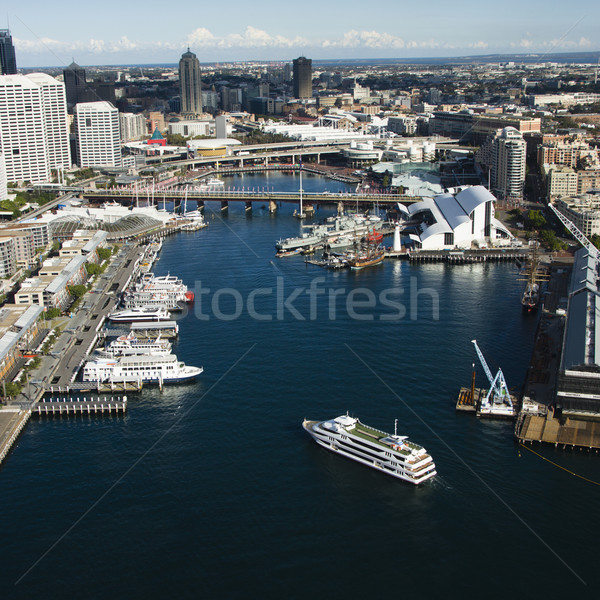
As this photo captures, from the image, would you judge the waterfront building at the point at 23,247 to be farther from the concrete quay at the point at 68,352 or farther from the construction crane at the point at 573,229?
the construction crane at the point at 573,229

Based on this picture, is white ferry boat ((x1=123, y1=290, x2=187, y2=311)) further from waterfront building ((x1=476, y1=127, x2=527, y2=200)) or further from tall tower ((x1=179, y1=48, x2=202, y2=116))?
tall tower ((x1=179, y1=48, x2=202, y2=116))

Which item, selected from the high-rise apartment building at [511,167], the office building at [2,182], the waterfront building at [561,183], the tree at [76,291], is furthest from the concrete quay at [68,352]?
the high-rise apartment building at [511,167]

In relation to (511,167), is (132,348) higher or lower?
lower

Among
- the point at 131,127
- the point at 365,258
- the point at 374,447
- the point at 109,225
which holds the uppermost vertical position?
the point at 131,127

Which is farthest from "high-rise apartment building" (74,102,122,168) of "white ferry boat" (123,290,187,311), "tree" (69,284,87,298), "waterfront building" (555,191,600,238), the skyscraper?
"white ferry boat" (123,290,187,311)

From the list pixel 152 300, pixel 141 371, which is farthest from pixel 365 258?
pixel 141 371

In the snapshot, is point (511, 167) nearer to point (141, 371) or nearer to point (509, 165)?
point (509, 165)
